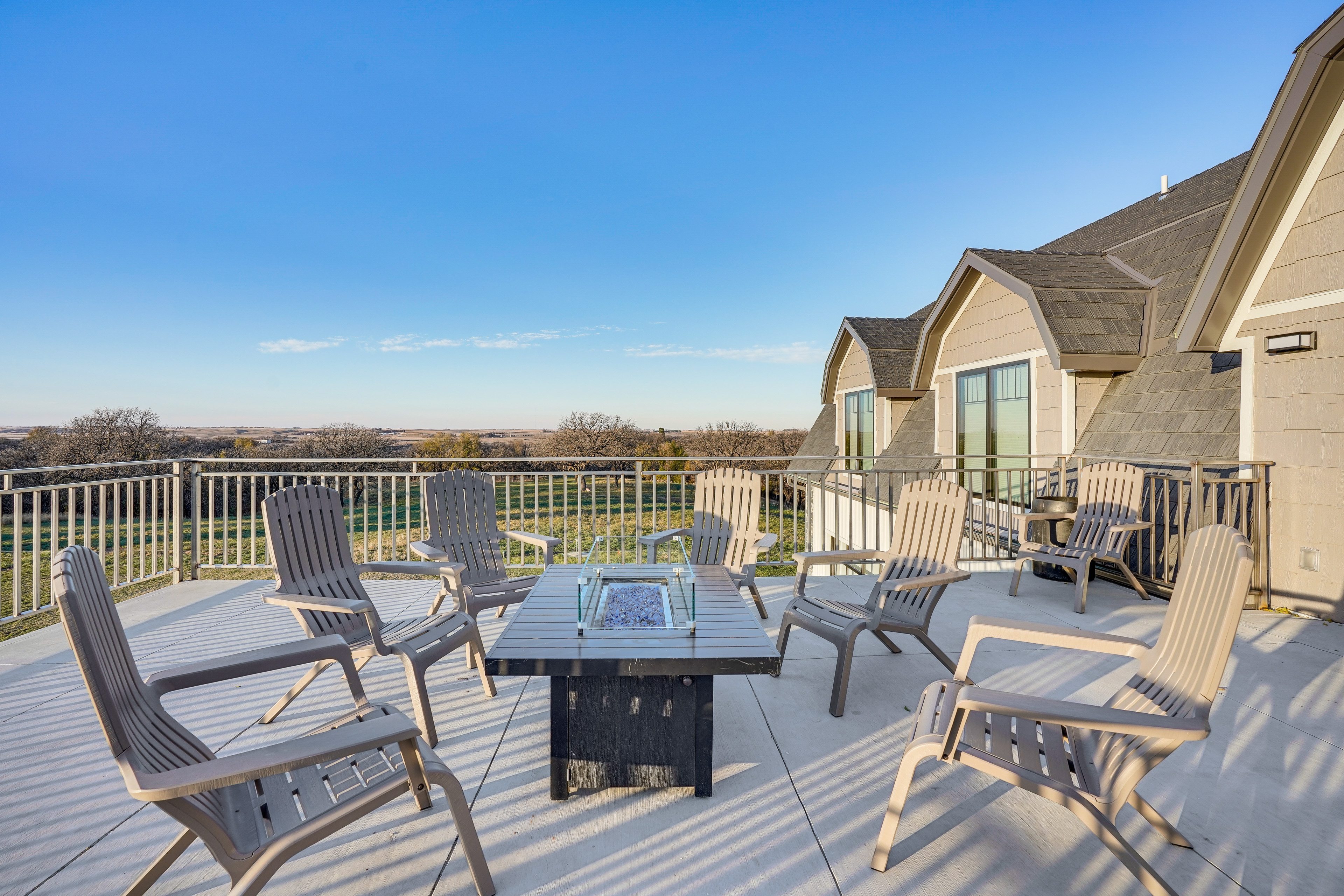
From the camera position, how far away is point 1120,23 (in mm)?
8609

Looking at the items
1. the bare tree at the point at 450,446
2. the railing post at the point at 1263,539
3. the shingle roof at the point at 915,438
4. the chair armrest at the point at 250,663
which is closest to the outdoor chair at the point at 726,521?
the chair armrest at the point at 250,663

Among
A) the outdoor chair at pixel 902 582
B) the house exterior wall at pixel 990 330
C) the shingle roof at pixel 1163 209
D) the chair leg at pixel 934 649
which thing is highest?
the shingle roof at pixel 1163 209

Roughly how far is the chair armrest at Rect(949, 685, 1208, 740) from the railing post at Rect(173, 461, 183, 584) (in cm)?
629

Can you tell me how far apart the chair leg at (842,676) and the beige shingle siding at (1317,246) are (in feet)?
15.0

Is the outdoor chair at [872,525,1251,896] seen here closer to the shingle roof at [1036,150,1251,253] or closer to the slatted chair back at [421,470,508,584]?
the slatted chair back at [421,470,508,584]

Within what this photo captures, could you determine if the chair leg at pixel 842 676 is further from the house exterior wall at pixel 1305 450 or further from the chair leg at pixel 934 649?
the house exterior wall at pixel 1305 450

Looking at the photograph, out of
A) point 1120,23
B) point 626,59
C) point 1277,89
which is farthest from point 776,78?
point 1277,89

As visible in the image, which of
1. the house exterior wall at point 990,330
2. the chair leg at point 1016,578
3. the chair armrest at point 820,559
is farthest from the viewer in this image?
the house exterior wall at point 990,330

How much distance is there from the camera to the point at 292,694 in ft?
8.75

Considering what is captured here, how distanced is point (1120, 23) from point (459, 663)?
12312mm

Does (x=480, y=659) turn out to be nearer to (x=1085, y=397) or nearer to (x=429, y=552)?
(x=429, y=552)

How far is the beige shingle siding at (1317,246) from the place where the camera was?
160 inches

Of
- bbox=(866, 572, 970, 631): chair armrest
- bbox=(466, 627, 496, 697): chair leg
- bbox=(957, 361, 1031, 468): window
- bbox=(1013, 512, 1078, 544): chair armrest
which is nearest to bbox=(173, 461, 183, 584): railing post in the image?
bbox=(466, 627, 496, 697): chair leg

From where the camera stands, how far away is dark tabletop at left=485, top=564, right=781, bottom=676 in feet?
6.34
